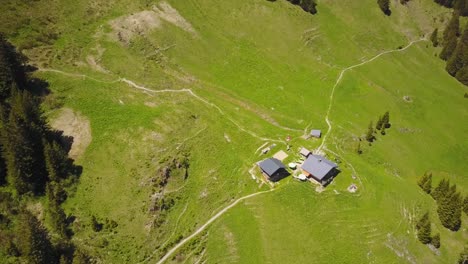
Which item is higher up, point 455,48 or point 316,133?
point 455,48

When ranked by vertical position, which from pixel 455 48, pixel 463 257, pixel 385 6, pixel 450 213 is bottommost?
pixel 463 257

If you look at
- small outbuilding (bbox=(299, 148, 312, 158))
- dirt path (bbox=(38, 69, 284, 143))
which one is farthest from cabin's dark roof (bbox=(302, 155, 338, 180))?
dirt path (bbox=(38, 69, 284, 143))

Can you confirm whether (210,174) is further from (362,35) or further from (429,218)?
(362,35)

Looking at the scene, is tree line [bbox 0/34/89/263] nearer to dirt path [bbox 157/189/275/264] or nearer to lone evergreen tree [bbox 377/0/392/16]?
dirt path [bbox 157/189/275/264]

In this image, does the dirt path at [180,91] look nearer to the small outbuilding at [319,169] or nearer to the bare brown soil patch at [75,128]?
the small outbuilding at [319,169]

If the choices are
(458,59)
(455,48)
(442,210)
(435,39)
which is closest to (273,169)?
(442,210)

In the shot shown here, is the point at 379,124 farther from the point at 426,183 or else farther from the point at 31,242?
the point at 31,242
